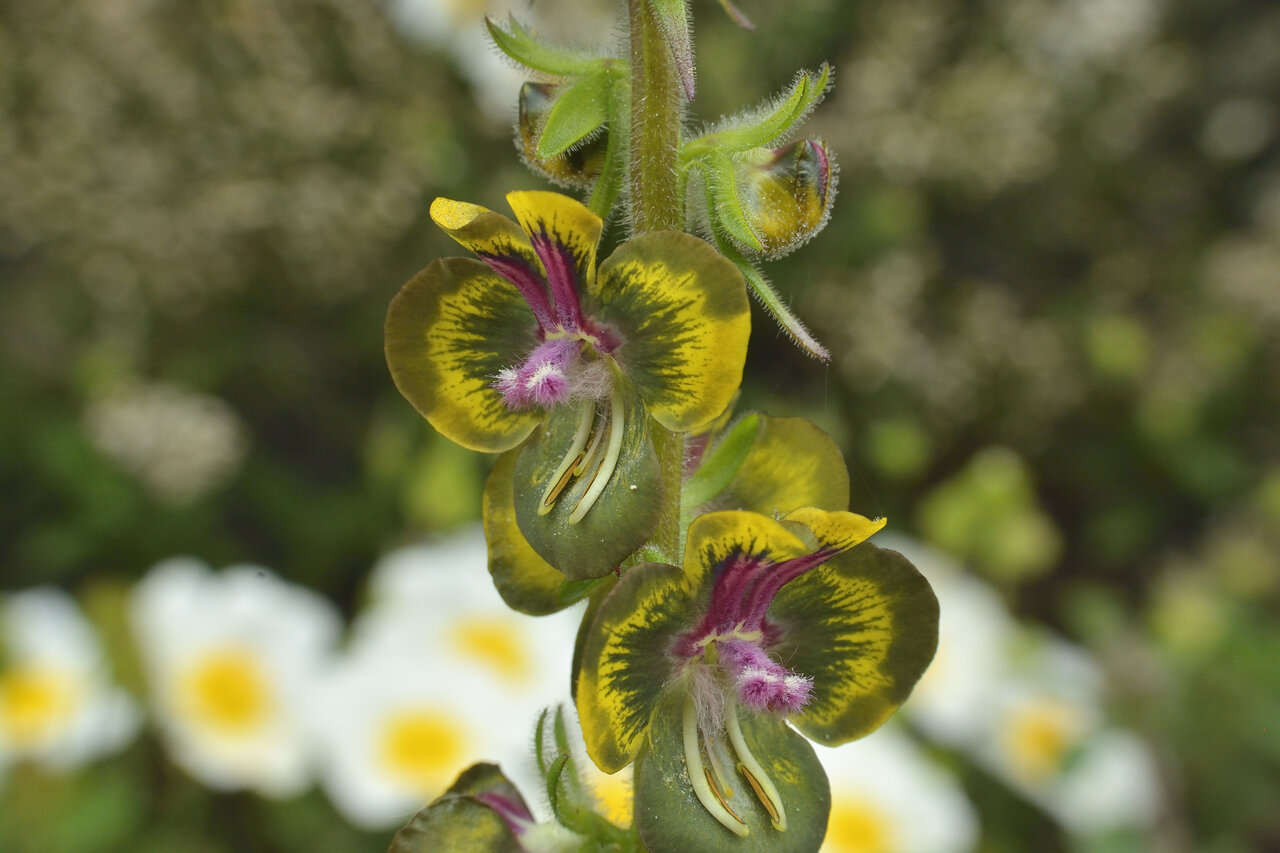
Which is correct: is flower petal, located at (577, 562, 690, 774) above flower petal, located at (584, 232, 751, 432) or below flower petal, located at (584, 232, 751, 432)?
below

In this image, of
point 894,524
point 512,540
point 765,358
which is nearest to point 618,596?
point 512,540

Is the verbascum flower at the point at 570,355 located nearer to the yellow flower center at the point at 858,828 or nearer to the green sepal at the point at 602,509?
the green sepal at the point at 602,509

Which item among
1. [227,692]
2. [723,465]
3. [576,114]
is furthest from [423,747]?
[576,114]

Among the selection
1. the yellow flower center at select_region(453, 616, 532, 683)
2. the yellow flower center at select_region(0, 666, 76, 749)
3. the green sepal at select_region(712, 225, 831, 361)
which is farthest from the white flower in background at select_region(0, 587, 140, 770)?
the green sepal at select_region(712, 225, 831, 361)

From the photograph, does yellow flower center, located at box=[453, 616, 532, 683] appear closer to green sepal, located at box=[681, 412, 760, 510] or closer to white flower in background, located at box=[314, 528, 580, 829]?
white flower in background, located at box=[314, 528, 580, 829]

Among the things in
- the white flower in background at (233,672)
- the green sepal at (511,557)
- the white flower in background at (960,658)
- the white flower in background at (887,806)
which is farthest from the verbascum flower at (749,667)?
the white flower in background at (233,672)

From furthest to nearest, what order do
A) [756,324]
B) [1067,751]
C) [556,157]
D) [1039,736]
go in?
[756,324] → [1039,736] → [1067,751] → [556,157]

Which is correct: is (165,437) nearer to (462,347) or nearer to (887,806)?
(887,806)
